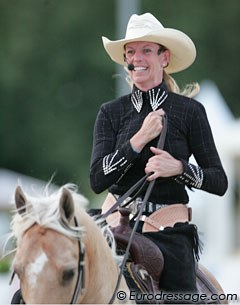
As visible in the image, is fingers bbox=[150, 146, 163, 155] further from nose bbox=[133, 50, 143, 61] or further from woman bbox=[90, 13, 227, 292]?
nose bbox=[133, 50, 143, 61]

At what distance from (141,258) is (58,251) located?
1.00 metres

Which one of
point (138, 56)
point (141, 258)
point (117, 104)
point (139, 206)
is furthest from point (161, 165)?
point (138, 56)

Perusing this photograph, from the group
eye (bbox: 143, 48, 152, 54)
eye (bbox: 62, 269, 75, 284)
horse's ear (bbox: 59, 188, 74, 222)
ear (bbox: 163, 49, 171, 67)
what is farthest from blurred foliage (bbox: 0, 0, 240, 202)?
eye (bbox: 62, 269, 75, 284)

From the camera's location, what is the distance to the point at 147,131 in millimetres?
7551

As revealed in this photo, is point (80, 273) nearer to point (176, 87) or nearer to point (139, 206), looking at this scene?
point (139, 206)

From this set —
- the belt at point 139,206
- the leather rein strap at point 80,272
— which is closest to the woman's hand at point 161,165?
the belt at point 139,206

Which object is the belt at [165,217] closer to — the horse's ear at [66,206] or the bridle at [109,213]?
the bridle at [109,213]

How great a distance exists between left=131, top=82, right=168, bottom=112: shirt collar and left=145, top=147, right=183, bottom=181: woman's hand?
1.66 feet

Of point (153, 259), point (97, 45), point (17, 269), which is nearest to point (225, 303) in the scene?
point (153, 259)

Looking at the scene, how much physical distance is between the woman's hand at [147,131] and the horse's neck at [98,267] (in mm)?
906

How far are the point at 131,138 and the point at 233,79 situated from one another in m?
37.2

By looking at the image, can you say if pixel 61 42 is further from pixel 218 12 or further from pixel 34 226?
pixel 34 226

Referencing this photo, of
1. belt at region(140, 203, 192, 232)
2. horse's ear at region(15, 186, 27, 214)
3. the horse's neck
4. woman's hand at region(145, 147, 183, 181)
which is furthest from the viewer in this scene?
belt at region(140, 203, 192, 232)

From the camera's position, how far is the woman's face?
7852mm
